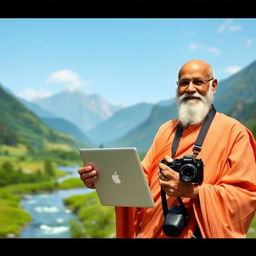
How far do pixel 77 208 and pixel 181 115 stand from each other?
103 feet

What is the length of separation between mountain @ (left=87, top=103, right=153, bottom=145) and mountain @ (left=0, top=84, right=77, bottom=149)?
21877 millimetres

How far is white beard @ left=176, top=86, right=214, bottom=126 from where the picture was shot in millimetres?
2008

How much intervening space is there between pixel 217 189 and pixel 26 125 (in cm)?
6402

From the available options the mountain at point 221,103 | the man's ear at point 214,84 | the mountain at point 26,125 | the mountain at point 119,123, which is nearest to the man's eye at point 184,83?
the man's ear at point 214,84

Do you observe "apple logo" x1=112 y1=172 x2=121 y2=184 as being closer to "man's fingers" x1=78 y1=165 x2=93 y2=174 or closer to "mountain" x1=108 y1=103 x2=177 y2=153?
"man's fingers" x1=78 y1=165 x2=93 y2=174

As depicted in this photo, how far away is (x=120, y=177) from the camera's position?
190 cm

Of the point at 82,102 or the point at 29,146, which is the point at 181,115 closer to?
the point at 29,146

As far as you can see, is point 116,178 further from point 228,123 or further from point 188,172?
point 228,123

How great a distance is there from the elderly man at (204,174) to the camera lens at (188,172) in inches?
0.9

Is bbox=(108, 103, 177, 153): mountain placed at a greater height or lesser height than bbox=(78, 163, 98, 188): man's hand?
lesser

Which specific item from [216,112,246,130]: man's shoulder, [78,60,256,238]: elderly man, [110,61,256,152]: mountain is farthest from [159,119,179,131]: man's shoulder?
[110,61,256,152]: mountain

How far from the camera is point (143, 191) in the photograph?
1833 mm
